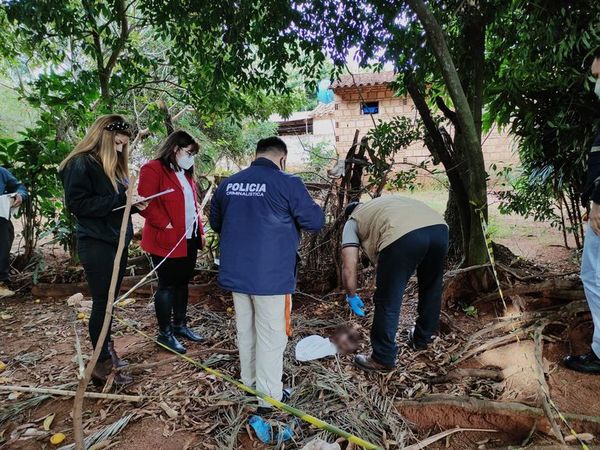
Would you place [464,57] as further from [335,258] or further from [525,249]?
[525,249]

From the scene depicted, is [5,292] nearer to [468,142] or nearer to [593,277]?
[468,142]

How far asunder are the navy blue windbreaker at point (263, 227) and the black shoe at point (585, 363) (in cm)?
213

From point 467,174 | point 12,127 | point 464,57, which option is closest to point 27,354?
point 467,174

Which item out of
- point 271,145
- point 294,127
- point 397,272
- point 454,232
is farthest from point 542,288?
point 294,127

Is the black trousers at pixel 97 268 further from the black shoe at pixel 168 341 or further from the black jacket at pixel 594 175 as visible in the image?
the black jacket at pixel 594 175

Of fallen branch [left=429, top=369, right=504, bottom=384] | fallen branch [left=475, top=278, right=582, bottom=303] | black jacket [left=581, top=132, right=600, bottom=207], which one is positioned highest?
black jacket [left=581, top=132, right=600, bottom=207]

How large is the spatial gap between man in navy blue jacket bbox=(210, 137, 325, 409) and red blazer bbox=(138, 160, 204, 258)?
758 mm

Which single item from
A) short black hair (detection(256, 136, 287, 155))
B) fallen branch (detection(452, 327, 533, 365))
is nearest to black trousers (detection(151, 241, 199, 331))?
short black hair (detection(256, 136, 287, 155))

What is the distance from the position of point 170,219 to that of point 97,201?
646mm

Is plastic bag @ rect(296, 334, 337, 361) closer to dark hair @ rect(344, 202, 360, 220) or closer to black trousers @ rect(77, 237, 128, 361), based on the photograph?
dark hair @ rect(344, 202, 360, 220)

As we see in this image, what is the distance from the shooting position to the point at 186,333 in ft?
11.4

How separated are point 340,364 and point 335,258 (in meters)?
1.57

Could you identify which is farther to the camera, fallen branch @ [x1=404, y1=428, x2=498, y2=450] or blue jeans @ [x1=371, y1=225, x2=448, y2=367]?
blue jeans @ [x1=371, y1=225, x2=448, y2=367]

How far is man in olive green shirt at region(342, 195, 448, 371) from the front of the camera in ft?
8.82
